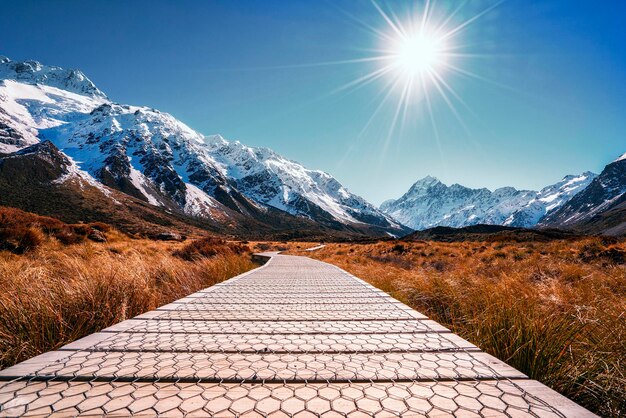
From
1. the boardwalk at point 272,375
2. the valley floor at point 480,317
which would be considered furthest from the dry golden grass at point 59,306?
the boardwalk at point 272,375

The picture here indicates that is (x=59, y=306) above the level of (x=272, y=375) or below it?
below

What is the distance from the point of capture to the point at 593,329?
11.4 ft

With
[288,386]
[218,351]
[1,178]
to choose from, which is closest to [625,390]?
[288,386]

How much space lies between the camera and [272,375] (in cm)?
230

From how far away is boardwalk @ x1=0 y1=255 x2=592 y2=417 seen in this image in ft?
6.02

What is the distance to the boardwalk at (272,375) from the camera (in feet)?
6.02

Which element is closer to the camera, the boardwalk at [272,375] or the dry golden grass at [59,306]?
the boardwalk at [272,375]

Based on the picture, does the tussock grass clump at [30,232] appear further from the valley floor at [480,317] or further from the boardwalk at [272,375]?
the boardwalk at [272,375]

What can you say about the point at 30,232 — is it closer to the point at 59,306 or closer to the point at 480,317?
the point at 59,306

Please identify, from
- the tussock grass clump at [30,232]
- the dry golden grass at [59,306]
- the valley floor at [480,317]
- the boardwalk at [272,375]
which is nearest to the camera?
the boardwalk at [272,375]

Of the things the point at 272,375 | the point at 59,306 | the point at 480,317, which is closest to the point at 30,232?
the point at 59,306

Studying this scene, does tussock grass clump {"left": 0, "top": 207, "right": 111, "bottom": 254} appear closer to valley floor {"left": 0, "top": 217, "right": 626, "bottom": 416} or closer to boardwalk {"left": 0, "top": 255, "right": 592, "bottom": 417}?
valley floor {"left": 0, "top": 217, "right": 626, "bottom": 416}

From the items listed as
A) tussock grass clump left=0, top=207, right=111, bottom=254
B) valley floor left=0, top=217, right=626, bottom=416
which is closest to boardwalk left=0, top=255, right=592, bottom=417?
valley floor left=0, top=217, right=626, bottom=416

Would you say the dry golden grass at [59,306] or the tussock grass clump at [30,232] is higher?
the tussock grass clump at [30,232]
